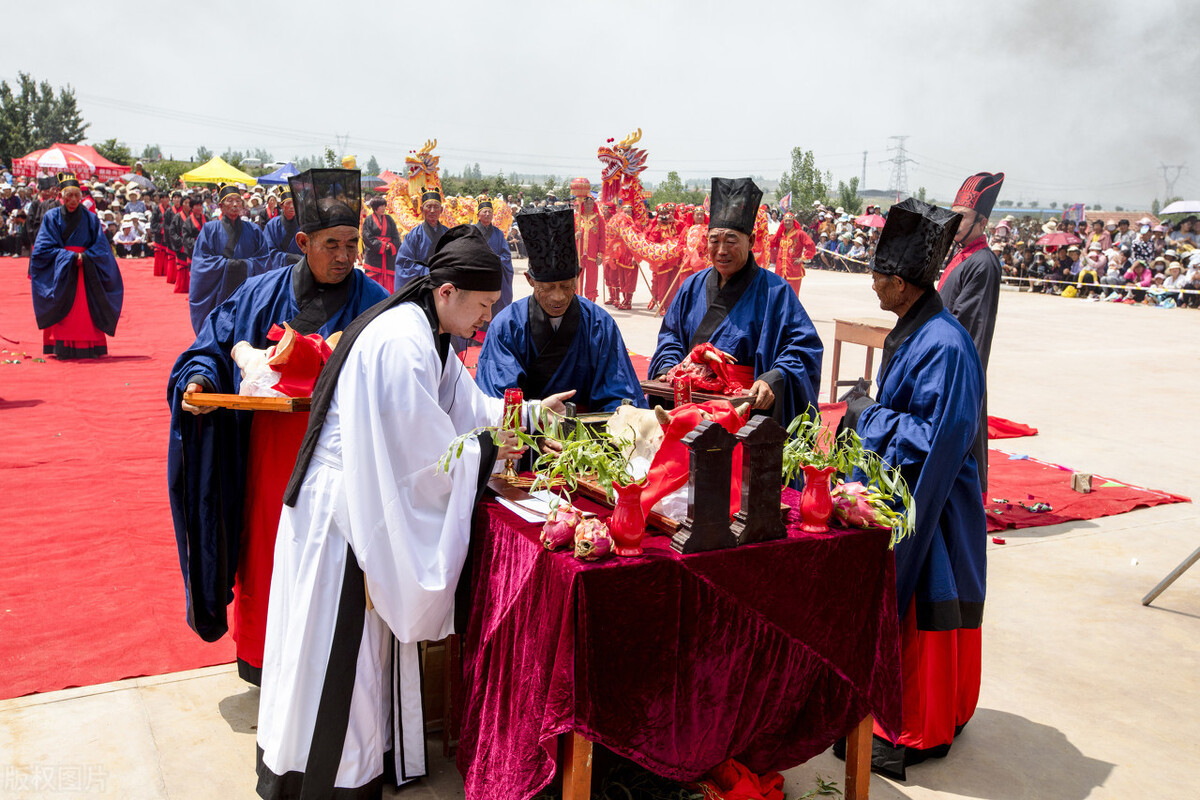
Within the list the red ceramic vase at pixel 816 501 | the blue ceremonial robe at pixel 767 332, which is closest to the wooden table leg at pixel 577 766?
the red ceramic vase at pixel 816 501

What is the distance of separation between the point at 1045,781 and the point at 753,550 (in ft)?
5.22

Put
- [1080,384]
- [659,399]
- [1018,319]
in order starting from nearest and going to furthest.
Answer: [659,399] < [1080,384] < [1018,319]

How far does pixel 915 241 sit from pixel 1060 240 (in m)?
23.7

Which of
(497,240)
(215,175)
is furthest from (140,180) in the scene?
(497,240)

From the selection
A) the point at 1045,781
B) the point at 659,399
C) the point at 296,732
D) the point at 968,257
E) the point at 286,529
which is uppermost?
the point at 968,257

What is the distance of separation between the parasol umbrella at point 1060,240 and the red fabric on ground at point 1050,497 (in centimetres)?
1922

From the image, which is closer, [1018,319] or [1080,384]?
[1080,384]

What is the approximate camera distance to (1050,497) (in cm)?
641

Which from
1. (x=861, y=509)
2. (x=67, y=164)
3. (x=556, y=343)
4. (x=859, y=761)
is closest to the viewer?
(x=861, y=509)

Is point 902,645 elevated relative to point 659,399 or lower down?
lower down

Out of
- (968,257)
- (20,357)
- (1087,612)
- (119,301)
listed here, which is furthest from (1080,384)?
(20,357)

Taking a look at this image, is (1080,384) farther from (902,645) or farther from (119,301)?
(119,301)

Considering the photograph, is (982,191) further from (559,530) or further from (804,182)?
(804,182)

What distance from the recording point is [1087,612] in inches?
182
